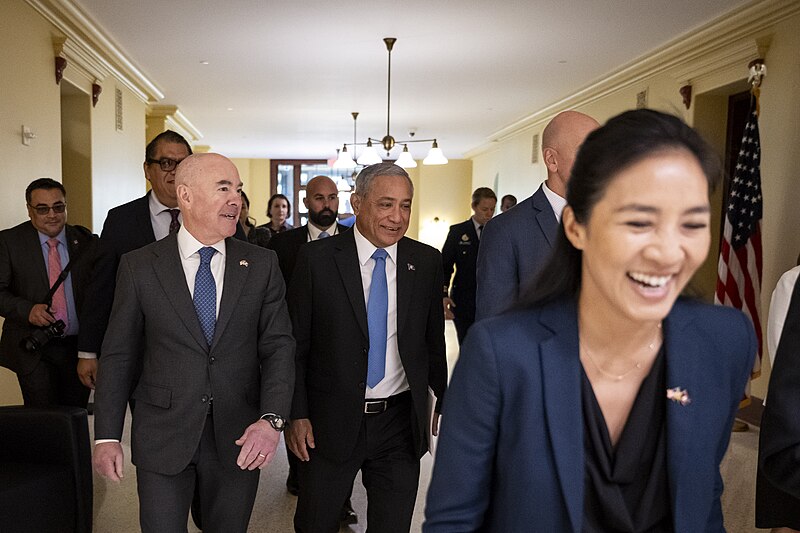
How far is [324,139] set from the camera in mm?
19016

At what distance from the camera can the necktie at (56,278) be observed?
461 cm

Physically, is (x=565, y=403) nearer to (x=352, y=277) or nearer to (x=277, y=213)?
(x=352, y=277)

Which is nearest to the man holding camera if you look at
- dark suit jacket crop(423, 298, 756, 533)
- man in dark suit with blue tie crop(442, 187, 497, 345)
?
man in dark suit with blue tie crop(442, 187, 497, 345)

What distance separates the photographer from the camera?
4.29m

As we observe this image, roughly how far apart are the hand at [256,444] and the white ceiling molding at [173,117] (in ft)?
36.8

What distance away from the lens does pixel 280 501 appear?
454 cm

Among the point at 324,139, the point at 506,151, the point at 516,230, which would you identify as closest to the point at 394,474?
the point at 516,230

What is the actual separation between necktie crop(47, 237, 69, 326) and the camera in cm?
16

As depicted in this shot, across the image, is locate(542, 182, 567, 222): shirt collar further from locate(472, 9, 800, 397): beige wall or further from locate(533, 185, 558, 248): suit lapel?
locate(472, 9, 800, 397): beige wall

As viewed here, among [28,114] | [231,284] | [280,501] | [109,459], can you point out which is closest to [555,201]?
[231,284]

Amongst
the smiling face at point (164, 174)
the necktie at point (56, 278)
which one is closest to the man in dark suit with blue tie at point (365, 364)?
the smiling face at point (164, 174)

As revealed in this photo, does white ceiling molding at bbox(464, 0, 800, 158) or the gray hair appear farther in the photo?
white ceiling molding at bbox(464, 0, 800, 158)

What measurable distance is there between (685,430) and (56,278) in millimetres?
4266

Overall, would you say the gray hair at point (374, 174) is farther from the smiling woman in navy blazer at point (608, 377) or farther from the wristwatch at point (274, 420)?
the smiling woman in navy blazer at point (608, 377)
